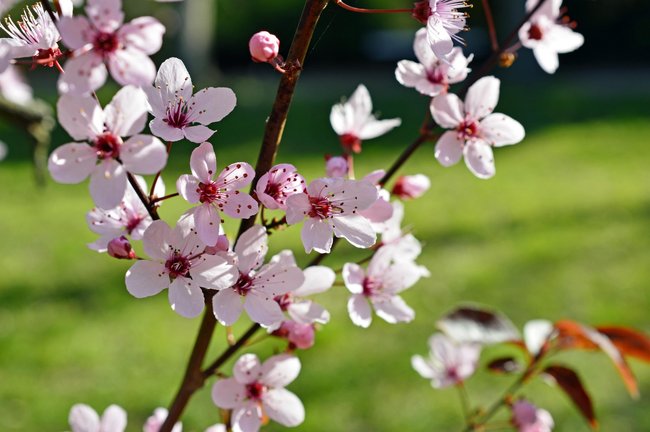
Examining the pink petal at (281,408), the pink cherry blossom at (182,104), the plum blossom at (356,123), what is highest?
the pink cherry blossom at (182,104)

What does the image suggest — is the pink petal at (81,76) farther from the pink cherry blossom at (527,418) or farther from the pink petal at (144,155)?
the pink cherry blossom at (527,418)

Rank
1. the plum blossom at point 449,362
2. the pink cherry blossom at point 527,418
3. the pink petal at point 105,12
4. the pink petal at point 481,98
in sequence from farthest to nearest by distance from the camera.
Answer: the plum blossom at point 449,362, the pink cherry blossom at point 527,418, the pink petal at point 481,98, the pink petal at point 105,12

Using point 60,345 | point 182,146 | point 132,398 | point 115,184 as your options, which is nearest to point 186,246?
point 115,184

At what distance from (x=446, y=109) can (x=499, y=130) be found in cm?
5

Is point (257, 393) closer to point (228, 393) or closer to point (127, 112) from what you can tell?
point (228, 393)

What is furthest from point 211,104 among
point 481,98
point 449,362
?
point 449,362

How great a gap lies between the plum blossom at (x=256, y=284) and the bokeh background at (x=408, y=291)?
34 cm

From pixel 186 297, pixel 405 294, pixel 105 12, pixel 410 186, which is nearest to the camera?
pixel 105 12

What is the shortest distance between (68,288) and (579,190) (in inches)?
101

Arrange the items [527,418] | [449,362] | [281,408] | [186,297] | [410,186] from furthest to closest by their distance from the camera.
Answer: [449,362], [527,418], [410,186], [281,408], [186,297]

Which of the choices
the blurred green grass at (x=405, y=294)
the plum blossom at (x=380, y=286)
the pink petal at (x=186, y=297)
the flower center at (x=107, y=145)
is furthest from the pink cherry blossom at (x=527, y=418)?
the blurred green grass at (x=405, y=294)

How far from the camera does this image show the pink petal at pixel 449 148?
0.70 m

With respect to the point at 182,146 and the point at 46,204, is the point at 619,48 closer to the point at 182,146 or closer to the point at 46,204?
the point at 182,146

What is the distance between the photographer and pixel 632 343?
917mm
